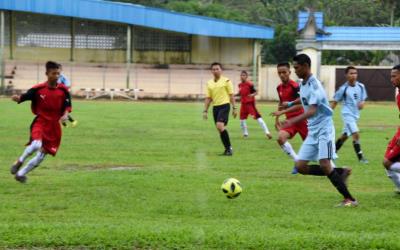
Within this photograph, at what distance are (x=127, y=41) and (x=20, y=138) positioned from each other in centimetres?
3375

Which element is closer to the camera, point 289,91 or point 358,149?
point 289,91

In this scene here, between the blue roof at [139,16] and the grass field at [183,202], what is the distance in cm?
3339

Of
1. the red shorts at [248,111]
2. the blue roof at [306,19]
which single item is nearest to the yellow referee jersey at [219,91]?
the red shorts at [248,111]

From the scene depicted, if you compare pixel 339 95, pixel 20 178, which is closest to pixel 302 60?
pixel 20 178

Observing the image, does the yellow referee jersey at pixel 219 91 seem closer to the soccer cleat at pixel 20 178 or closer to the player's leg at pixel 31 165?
the player's leg at pixel 31 165

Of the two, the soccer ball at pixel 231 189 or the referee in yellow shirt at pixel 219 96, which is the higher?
the referee in yellow shirt at pixel 219 96

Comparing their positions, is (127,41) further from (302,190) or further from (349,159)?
(302,190)

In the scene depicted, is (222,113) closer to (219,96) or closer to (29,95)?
(219,96)

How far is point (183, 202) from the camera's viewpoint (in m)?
9.84

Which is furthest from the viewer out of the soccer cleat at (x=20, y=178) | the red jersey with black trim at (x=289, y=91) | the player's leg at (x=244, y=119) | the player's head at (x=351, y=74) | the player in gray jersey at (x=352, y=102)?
the player's leg at (x=244, y=119)

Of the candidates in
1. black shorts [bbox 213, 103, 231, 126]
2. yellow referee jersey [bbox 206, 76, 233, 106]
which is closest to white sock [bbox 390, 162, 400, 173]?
black shorts [bbox 213, 103, 231, 126]

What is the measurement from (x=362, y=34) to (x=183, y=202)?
137 ft

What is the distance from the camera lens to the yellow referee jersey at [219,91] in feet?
56.6

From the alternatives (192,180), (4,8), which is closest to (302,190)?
(192,180)
